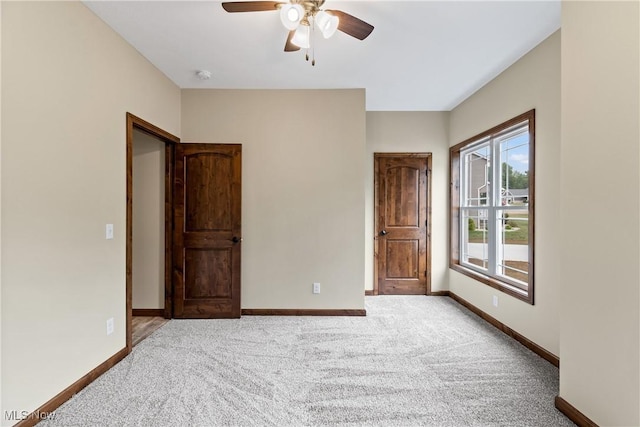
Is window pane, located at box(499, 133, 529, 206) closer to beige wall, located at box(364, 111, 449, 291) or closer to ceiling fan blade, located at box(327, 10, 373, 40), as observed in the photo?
beige wall, located at box(364, 111, 449, 291)

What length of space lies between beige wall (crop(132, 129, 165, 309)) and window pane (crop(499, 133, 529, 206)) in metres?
3.86

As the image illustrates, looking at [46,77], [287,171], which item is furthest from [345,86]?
[46,77]

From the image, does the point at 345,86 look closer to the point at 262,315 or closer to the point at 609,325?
the point at 262,315

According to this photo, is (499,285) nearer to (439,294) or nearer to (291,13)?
(439,294)

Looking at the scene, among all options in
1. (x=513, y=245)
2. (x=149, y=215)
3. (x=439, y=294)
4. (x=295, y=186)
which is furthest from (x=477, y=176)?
(x=149, y=215)

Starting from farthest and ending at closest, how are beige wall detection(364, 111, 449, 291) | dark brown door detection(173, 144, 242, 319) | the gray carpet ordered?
beige wall detection(364, 111, 449, 291) < dark brown door detection(173, 144, 242, 319) < the gray carpet

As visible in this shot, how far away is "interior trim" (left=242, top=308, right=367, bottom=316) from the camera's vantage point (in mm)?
3791

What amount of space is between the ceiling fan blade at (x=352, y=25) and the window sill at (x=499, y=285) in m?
2.63

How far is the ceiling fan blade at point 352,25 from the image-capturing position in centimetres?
198

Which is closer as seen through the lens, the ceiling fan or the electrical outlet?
the ceiling fan

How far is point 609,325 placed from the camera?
65.7 inches

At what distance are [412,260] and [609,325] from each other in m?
3.11

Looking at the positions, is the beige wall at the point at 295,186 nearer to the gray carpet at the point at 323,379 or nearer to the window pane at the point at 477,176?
the gray carpet at the point at 323,379

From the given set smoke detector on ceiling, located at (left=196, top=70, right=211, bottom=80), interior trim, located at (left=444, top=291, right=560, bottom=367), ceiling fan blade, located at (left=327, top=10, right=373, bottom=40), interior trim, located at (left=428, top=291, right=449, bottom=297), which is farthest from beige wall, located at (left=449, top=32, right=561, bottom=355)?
smoke detector on ceiling, located at (left=196, top=70, right=211, bottom=80)
